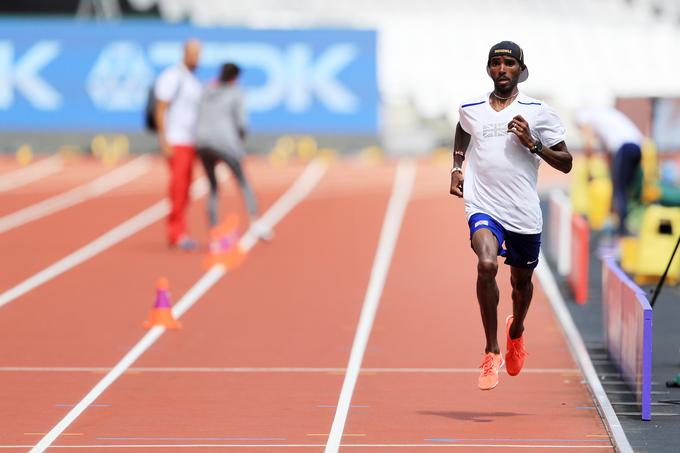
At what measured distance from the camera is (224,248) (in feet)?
60.0

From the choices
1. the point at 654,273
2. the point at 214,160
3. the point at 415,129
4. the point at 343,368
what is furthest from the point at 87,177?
the point at 343,368

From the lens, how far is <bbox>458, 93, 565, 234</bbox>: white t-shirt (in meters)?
9.91

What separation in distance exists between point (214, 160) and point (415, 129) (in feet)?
52.7

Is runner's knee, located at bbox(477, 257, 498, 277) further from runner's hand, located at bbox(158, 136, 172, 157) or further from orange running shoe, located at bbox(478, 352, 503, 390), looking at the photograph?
runner's hand, located at bbox(158, 136, 172, 157)

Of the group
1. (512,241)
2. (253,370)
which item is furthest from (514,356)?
(253,370)

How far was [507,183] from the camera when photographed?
10.0 m

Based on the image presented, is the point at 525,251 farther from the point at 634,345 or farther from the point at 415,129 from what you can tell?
the point at 415,129

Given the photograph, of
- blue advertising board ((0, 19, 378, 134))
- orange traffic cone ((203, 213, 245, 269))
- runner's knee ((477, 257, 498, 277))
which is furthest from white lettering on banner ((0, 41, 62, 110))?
runner's knee ((477, 257, 498, 277))

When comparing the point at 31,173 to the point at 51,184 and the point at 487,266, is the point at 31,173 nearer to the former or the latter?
the point at 51,184

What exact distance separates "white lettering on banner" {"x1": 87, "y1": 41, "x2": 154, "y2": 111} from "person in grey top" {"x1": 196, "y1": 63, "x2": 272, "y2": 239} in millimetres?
13898

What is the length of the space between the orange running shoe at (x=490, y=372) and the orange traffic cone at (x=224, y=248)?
808 cm

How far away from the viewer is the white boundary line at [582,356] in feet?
30.1

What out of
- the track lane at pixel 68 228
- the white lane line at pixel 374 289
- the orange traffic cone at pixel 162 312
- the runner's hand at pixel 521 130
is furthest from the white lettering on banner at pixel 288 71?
the runner's hand at pixel 521 130

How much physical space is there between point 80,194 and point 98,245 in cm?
696
